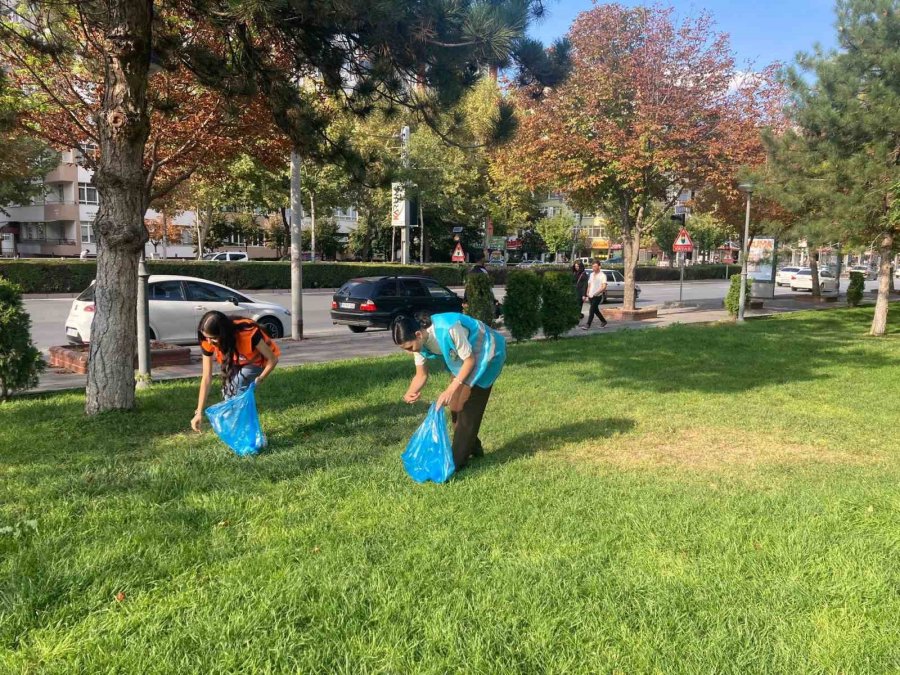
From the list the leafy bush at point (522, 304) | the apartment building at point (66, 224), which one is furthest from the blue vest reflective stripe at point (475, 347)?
the apartment building at point (66, 224)

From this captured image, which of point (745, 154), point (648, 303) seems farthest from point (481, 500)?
point (648, 303)

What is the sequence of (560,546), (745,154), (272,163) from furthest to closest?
(745,154)
(272,163)
(560,546)

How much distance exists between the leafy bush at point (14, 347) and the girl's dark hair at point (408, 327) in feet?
16.2

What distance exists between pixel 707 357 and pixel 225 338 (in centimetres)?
835

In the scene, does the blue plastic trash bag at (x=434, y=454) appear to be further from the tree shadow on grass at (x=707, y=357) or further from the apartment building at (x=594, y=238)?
the apartment building at (x=594, y=238)

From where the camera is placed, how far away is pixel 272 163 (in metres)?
11.8

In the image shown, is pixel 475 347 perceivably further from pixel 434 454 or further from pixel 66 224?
pixel 66 224

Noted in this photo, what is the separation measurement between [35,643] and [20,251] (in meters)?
60.6

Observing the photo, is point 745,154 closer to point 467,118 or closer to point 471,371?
point 467,118

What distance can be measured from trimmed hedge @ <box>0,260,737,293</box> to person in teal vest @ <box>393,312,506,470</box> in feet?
29.0

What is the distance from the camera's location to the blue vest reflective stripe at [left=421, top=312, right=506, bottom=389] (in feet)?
14.1

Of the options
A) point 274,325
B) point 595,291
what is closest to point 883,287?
point 595,291

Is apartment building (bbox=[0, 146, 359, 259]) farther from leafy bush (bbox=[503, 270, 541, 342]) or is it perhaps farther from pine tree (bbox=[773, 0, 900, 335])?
pine tree (bbox=[773, 0, 900, 335])

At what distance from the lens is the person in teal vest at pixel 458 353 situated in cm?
425
